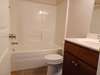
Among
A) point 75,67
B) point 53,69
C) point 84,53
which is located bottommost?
point 53,69

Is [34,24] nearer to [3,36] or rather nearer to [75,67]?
[75,67]

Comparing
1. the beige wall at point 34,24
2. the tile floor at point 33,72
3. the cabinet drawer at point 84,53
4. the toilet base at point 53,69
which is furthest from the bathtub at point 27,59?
the cabinet drawer at point 84,53

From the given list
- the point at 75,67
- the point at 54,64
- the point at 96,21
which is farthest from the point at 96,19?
the point at 54,64

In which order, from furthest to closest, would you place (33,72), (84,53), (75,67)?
(33,72), (75,67), (84,53)

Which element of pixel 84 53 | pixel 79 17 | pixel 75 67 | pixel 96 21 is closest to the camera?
pixel 84 53

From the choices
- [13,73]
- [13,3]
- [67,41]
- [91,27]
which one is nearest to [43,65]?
[13,73]

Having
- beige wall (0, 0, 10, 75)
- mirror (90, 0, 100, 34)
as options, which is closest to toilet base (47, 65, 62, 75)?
mirror (90, 0, 100, 34)

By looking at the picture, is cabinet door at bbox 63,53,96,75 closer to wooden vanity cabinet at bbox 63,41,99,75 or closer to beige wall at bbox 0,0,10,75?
wooden vanity cabinet at bbox 63,41,99,75

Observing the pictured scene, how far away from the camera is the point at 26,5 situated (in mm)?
3062

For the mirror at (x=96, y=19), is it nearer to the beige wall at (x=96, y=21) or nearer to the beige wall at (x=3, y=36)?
the beige wall at (x=96, y=21)

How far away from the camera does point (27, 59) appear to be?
262 centimetres

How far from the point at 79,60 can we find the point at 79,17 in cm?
118

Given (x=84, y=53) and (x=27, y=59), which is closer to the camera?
(x=84, y=53)

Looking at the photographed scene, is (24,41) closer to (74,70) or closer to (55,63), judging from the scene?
(55,63)
